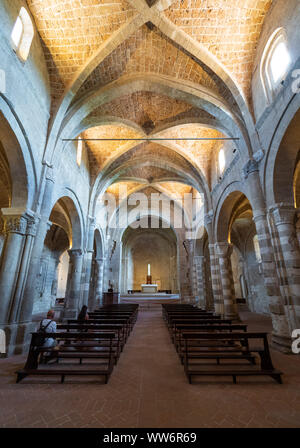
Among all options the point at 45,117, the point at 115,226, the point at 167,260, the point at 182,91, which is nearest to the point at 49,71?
the point at 45,117

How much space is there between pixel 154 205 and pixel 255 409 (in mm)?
20766

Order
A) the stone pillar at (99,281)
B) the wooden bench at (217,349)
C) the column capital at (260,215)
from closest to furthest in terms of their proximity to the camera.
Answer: the wooden bench at (217,349) < the column capital at (260,215) < the stone pillar at (99,281)

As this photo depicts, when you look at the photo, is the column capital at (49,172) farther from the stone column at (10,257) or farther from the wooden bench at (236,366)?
the wooden bench at (236,366)

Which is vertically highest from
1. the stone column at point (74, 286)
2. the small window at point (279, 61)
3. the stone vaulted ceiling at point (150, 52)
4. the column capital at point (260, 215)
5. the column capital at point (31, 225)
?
the stone vaulted ceiling at point (150, 52)

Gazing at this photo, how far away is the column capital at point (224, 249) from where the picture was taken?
1231 centimetres

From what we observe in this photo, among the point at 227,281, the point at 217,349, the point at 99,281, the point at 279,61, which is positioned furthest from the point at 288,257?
the point at 99,281

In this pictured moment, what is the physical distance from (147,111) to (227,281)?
10.9 metres

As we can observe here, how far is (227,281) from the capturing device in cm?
1178

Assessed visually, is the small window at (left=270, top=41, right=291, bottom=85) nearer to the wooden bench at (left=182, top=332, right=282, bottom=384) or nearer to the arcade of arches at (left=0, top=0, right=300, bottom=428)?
the arcade of arches at (left=0, top=0, right=300, bottom=428)

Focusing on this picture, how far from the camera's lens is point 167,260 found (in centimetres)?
3247

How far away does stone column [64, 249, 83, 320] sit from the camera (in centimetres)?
1110

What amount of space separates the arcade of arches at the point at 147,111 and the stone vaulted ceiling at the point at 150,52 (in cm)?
4

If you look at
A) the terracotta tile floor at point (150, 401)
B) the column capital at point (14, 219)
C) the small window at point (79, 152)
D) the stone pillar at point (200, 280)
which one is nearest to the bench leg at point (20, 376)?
the terracotta tile floor at point (150, 401)

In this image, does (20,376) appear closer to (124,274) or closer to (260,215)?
(260,215)
